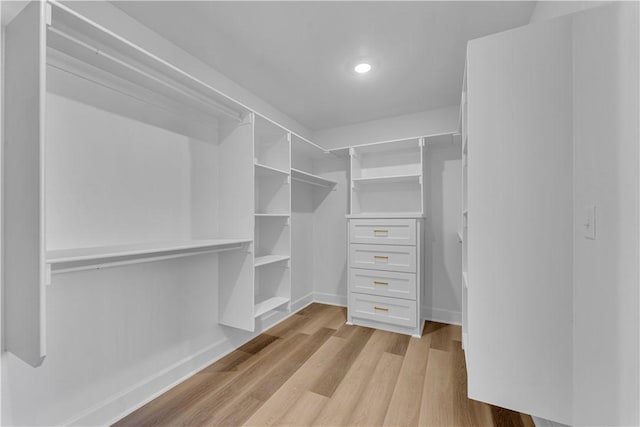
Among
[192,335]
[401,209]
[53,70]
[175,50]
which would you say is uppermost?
[175,50]

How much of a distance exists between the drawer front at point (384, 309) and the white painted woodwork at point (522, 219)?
54.1 inches

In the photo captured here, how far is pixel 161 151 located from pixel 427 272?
110 inches

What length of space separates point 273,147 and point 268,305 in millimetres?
1406

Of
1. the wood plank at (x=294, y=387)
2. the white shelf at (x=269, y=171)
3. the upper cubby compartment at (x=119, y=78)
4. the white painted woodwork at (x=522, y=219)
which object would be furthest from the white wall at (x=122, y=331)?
the white painted woodwork at (x=522, y=219)

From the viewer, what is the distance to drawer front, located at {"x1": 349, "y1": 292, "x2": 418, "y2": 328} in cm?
260

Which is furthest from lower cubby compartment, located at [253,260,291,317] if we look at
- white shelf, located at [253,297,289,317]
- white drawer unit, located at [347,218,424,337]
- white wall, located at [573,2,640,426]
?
white wall, located at [573,2,640,426]

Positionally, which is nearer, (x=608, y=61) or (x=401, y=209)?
(x=608, y=61)

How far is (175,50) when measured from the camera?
75.4 inches

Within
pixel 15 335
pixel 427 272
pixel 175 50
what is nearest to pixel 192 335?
pixel 15 335

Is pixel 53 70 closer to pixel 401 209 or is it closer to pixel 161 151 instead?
pixel 161 151

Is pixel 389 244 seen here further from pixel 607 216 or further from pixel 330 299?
pixel 607 216

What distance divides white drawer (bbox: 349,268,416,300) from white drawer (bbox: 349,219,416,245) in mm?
309

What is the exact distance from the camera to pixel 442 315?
9.78 ft

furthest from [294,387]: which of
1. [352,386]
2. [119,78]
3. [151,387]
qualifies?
[119,78]
